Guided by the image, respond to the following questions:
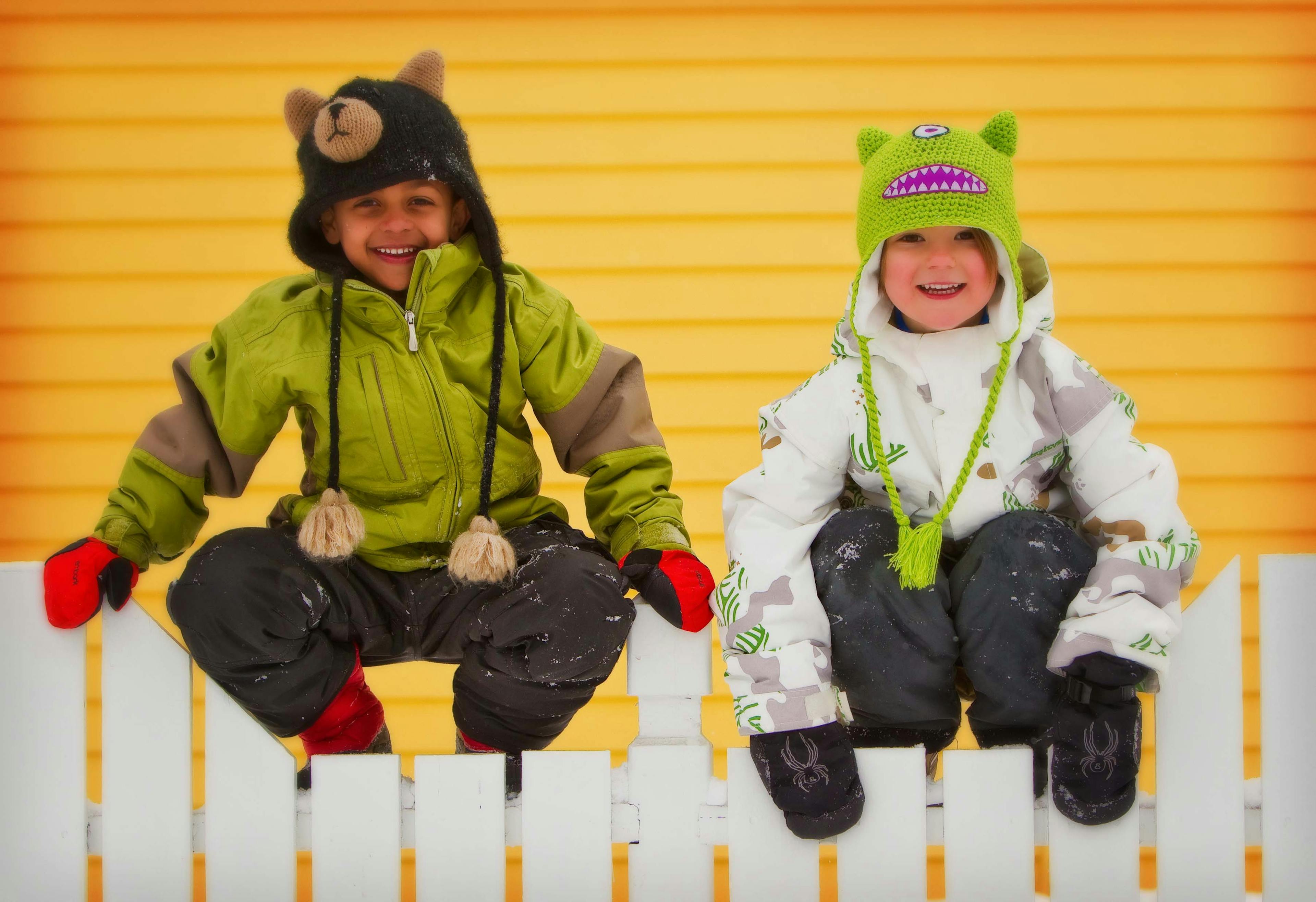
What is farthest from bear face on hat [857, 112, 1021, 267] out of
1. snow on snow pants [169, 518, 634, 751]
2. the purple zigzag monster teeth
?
snow on snow pants [169, 518, 634, 751]

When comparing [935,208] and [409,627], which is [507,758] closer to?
[409,627]

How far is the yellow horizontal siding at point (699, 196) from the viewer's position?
296 centimetres

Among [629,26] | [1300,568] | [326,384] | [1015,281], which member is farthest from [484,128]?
[1300,568]

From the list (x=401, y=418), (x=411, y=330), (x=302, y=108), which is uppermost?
(x=302, y=108)

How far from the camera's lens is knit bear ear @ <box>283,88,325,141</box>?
6.02ft

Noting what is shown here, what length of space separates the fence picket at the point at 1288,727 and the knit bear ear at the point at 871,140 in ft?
2.94

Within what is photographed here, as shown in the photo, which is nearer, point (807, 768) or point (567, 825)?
point (807, 768)

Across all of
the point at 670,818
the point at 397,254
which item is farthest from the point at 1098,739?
the point at 397,254

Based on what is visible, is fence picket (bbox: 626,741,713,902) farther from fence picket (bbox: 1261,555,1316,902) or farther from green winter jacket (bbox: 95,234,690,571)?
fence picket (bbox: 1261,555,1316,902)

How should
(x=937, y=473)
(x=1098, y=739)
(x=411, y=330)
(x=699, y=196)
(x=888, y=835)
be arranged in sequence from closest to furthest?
(x=1098, y=739)
(x=888, y=835)
(x=937, y=473)
(x=411, y=330)
(x=699, y=196)

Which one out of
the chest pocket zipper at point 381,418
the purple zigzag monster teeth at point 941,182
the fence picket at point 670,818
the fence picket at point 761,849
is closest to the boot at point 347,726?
the chest pocket zipper at point 381,418

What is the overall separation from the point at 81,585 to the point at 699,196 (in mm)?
1970

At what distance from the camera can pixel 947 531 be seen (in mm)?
1743

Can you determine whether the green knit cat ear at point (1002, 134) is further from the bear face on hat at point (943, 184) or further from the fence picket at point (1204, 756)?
the fence picket at point (1204, 756)
